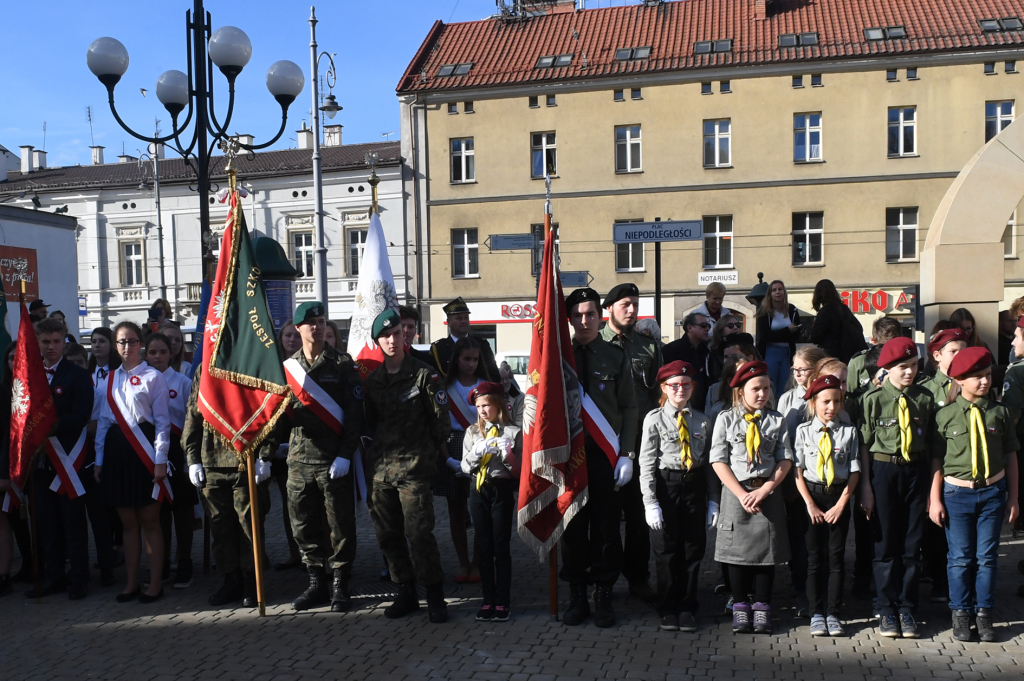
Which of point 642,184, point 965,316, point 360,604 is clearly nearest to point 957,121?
point 642,184

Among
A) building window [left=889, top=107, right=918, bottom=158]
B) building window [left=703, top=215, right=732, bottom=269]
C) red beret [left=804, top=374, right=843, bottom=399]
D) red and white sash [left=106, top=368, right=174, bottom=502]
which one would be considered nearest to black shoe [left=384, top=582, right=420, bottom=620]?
red and white sash [left=106, top=368, right=174, bottom=502]

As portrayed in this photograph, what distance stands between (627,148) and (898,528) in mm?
25331

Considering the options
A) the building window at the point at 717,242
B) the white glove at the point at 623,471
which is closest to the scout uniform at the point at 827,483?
the white glove at the point at 623,471

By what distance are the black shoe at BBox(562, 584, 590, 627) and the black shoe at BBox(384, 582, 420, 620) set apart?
3.34ft

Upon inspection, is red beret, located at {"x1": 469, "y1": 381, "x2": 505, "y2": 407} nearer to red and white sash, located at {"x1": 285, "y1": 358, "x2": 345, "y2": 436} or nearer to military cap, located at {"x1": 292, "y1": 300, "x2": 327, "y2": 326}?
red and white sash, located at {"x1": 285, "y1": 358, "x2": 345, "y2": 436}

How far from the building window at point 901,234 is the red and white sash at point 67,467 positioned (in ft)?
86.8

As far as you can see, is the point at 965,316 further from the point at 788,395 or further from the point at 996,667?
the point at 996,667

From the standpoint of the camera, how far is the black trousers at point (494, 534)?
5551 millimetres

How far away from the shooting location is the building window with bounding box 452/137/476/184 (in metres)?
30.7

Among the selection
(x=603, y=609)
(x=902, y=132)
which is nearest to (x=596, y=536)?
(x=603, y=609)

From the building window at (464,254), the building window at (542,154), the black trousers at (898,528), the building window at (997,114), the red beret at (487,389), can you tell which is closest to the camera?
the black trousers at (898,528)

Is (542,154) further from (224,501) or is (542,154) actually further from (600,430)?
(600,430)

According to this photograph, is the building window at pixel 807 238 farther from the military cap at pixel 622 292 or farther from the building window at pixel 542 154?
the military cap at pixel 622 292

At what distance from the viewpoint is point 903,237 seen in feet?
91.0
